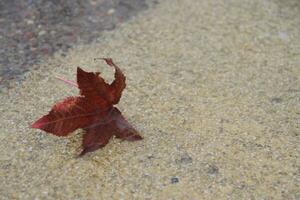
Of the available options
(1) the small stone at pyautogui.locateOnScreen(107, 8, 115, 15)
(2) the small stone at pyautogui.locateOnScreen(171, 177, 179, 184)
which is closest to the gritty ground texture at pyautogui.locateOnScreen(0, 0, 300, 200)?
(2) the small stone at pyautogui.locateOnScreen(171, 177, 179, 184)

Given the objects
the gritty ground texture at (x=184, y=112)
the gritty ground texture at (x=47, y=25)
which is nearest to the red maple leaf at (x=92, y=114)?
the gritty ground texture at (x=184, y=112)

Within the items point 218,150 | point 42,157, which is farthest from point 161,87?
point 42,157

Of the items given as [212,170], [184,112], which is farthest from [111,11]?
[212,170]

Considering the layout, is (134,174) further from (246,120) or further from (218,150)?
(246,120)

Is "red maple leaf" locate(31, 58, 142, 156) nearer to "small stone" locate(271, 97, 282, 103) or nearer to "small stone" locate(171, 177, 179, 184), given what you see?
"small stone" locate(171, 177, 179, 184)

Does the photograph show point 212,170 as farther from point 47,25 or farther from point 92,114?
Result: point 47,25

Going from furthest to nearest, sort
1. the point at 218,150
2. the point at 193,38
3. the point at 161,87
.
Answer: the point at 193,38 < the point at 161,87 < the point at 218,150
